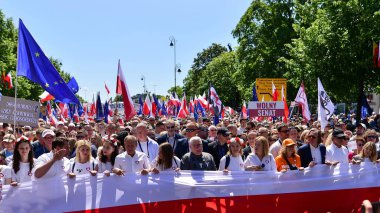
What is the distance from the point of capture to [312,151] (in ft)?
28.8

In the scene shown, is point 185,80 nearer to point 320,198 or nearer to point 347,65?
point 347,65

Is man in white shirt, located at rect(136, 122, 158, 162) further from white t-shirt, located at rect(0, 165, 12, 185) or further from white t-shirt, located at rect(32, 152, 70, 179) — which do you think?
white t-shirt, located at rect(0, 165, 12, 185)

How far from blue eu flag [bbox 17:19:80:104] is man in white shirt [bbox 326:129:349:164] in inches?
181

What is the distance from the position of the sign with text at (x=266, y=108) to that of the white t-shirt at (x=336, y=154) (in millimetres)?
9193

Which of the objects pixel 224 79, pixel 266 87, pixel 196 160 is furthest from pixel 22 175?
pixel 224 79

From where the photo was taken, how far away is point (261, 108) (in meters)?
18.4

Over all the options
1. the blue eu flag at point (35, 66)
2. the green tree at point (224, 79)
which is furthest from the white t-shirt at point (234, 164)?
the green tree at point (224, 79)

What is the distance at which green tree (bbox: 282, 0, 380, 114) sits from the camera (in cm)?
2828

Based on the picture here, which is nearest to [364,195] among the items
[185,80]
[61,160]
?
[61,160]

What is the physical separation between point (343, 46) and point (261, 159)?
23.0 m

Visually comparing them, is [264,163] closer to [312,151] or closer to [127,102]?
[312,151]

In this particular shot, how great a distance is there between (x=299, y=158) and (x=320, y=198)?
68 cm

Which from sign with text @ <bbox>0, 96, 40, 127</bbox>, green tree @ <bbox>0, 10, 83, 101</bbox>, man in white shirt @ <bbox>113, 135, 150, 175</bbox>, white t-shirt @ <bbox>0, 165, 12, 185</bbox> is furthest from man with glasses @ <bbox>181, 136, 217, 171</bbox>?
green tree @ <bbox>0, 10, 83, 101</bbox>

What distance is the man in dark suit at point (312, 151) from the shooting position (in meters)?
8.66
